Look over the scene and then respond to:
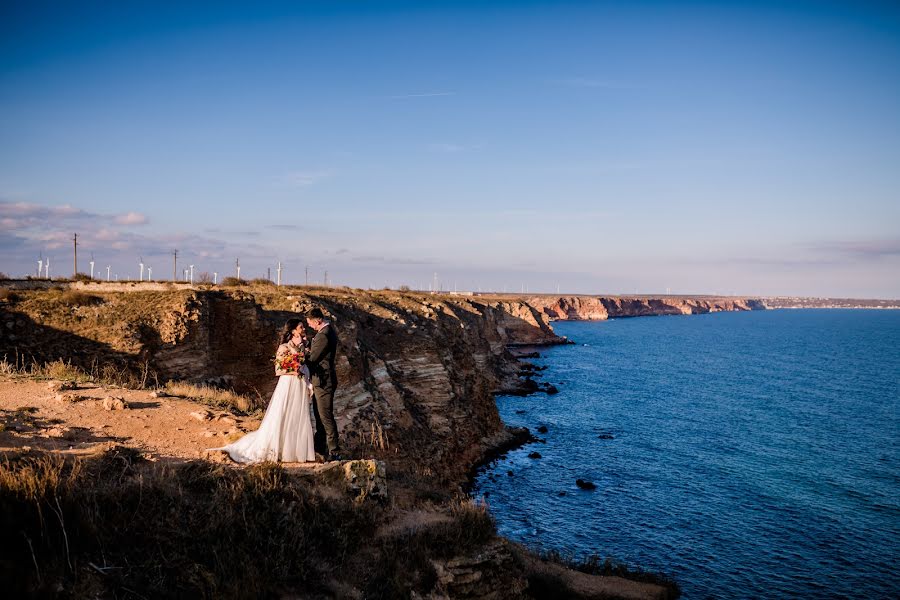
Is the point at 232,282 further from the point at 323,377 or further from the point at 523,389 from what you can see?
the point at 523,389

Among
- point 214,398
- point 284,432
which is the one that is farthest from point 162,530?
point 214,398

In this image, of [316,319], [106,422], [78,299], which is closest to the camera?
[316,319]

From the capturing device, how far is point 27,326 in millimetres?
21188

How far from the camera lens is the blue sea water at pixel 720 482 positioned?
24.5 meters

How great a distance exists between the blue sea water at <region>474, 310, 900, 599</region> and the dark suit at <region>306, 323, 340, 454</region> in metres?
17.8

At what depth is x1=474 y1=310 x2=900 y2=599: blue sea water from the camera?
80.2 ft

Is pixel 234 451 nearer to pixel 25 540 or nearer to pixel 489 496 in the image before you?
pixel 25 540

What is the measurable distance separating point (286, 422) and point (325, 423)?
107 centimetres

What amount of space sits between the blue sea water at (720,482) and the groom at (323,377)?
17797mm

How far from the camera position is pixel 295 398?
1023 cm

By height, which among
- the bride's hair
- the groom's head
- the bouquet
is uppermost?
the groom's head

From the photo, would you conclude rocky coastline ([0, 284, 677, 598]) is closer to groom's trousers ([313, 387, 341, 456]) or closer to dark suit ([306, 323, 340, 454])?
groom's trousers ([313, 387, 341, 456])

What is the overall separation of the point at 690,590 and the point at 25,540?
23.4 m

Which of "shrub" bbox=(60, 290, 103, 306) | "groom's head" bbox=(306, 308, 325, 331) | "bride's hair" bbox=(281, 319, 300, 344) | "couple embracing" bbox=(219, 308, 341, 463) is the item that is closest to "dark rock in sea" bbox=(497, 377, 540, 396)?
"shrub" bbox=(60, 290, 103, 306)
